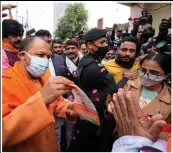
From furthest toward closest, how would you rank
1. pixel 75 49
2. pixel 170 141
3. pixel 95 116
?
pixel 75 49 < pixel 95 116 < pixel 170 141

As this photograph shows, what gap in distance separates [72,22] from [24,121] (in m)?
31.2

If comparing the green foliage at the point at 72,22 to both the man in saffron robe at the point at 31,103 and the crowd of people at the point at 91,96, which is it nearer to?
the crowd of people at the point at 91,96

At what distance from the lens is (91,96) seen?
2.42 meters

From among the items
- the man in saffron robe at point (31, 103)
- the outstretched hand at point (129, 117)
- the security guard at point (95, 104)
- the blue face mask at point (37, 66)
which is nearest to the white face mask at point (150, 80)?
the security guard at point (95, 104)

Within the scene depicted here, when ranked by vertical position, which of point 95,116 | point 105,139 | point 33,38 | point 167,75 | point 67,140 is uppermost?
point 33,38

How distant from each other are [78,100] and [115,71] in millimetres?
1515

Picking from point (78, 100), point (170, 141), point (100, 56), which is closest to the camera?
point (170, 141)

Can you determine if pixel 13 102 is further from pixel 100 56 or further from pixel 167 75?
pixel 100 56

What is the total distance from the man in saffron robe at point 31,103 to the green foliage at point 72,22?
28224 mm

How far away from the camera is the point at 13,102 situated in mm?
1477

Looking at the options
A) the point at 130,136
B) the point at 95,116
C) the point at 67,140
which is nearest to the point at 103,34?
the point at 67,140

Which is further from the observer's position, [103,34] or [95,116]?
[103,34]

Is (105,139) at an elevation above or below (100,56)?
below

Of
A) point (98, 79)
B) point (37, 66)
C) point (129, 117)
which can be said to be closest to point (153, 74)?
point (98, 79)
